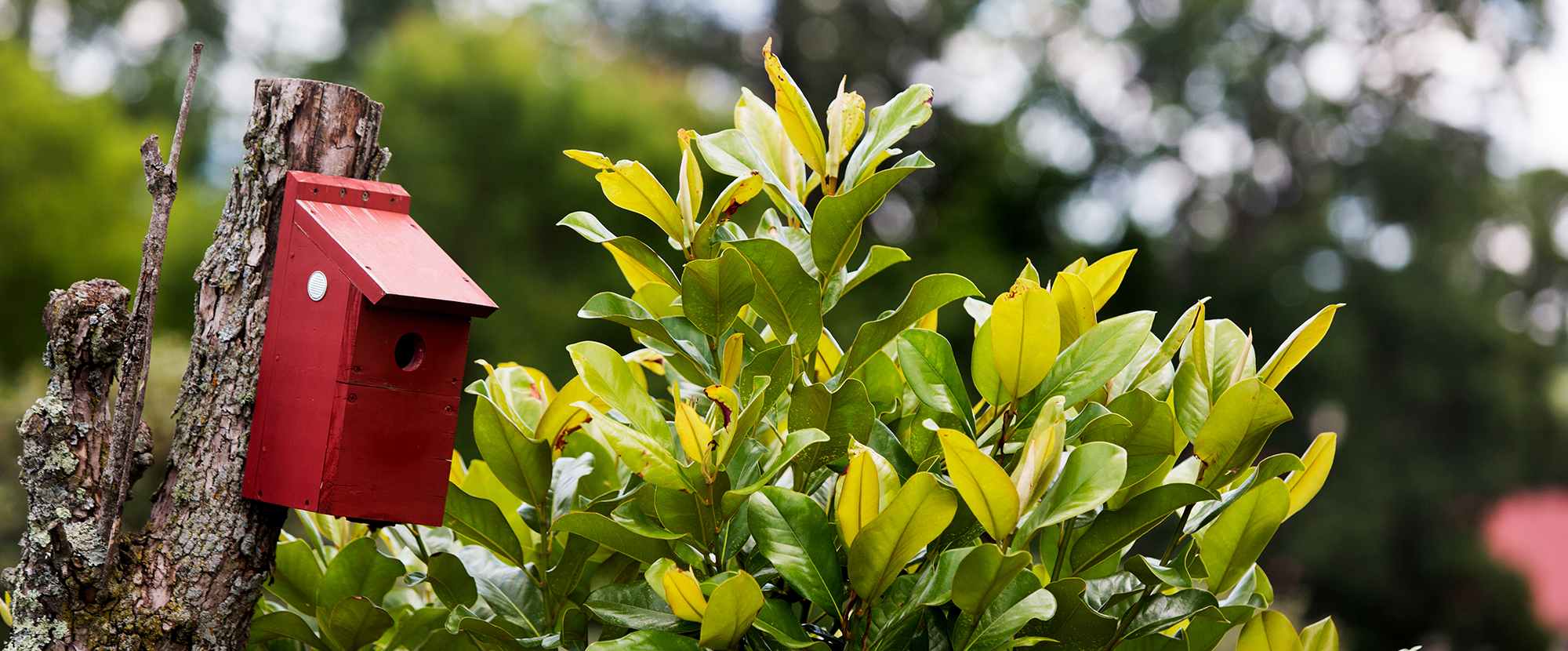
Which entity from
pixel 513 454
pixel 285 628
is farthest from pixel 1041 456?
pixel 285 628

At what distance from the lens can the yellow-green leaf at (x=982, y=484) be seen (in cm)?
67

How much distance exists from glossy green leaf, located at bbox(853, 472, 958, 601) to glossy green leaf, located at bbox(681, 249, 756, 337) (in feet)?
0.67

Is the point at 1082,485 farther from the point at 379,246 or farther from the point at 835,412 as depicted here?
the point at 379,246

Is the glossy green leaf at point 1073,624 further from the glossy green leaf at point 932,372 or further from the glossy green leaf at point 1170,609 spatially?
the glossy green leaf at point 932,372

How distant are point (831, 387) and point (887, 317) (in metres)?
0.08

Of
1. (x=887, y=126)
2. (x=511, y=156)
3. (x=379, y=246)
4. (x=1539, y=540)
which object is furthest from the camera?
(x=1539, y=540)

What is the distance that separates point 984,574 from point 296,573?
706mm

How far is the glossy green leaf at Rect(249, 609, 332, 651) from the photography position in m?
0.98

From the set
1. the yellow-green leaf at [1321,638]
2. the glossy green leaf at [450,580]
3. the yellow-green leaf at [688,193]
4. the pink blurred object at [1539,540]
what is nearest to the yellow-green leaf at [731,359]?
the yellow-green leaf at [688,193]

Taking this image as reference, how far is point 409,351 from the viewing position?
1.04m

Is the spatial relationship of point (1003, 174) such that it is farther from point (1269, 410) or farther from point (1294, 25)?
point (1269, 410)

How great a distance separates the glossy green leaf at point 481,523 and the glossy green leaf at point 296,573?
164 millimetres

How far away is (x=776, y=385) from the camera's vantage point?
833 millimetres

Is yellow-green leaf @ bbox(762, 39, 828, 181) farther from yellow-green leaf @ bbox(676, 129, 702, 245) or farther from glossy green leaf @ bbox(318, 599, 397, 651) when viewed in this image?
glossy green leaf @ bbox(318, 599, 397, 651)
